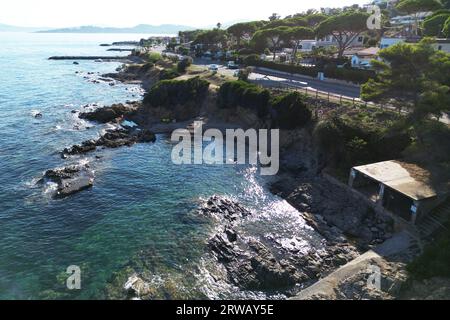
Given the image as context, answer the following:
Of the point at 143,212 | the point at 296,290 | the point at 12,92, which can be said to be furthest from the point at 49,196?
the point at 12,92

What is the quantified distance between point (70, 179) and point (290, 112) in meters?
29.6

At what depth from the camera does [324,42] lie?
102m

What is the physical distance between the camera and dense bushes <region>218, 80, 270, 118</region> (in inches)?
2111

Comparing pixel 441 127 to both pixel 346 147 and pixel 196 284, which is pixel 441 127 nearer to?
pixel 346 147

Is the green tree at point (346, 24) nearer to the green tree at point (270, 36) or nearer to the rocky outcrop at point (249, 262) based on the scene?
the green tree at point (270, 36)

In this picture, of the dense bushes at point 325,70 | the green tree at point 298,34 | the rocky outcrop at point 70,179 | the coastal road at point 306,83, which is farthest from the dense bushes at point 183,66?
the rocky outcrop at point 70,179

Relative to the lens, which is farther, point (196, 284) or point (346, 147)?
point (346, 147)

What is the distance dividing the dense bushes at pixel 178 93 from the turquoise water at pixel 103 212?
42.7 ft

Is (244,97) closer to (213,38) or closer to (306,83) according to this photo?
(306,83)

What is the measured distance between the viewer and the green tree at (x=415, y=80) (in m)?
31.7

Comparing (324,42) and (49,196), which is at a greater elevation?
(324,42)

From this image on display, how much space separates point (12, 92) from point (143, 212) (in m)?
75.1

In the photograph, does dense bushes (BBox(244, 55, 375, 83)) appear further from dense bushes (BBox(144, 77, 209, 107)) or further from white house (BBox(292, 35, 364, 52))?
white house (BBox(292, 35, 364, 52))
